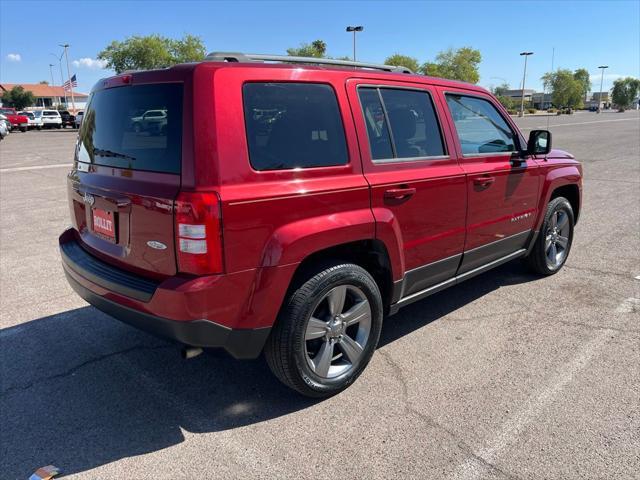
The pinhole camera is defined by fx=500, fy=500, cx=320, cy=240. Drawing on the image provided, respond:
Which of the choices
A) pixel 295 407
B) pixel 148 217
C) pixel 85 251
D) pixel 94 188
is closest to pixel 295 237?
pixel 148 217

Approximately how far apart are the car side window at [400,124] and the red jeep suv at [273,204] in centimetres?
1

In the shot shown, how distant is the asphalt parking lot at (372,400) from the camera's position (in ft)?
8.23

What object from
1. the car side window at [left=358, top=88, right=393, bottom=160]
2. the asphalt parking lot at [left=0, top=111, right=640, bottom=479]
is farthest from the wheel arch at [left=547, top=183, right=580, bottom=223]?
the car side window at [left=358, top=88, right=393, bottom=160]

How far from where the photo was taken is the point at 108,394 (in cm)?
311

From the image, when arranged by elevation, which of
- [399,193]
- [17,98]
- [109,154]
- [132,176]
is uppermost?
[17,98]

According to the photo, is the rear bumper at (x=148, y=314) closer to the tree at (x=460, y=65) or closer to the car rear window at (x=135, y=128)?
the car rear window at (x=135, y=128)

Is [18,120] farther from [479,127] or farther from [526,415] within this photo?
[526,415]

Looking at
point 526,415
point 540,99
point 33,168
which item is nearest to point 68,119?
point 33,168

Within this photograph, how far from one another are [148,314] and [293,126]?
1.28m

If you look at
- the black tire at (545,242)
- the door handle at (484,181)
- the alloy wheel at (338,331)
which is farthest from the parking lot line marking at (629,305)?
the alloy wheel at (338,331)

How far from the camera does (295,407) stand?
9.82ft

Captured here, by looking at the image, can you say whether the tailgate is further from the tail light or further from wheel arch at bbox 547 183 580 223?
wheel arch at bbox 547 183 580 223

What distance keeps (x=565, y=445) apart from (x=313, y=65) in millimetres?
2582

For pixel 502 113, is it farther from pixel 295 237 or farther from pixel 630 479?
Result: pixel 630 479
